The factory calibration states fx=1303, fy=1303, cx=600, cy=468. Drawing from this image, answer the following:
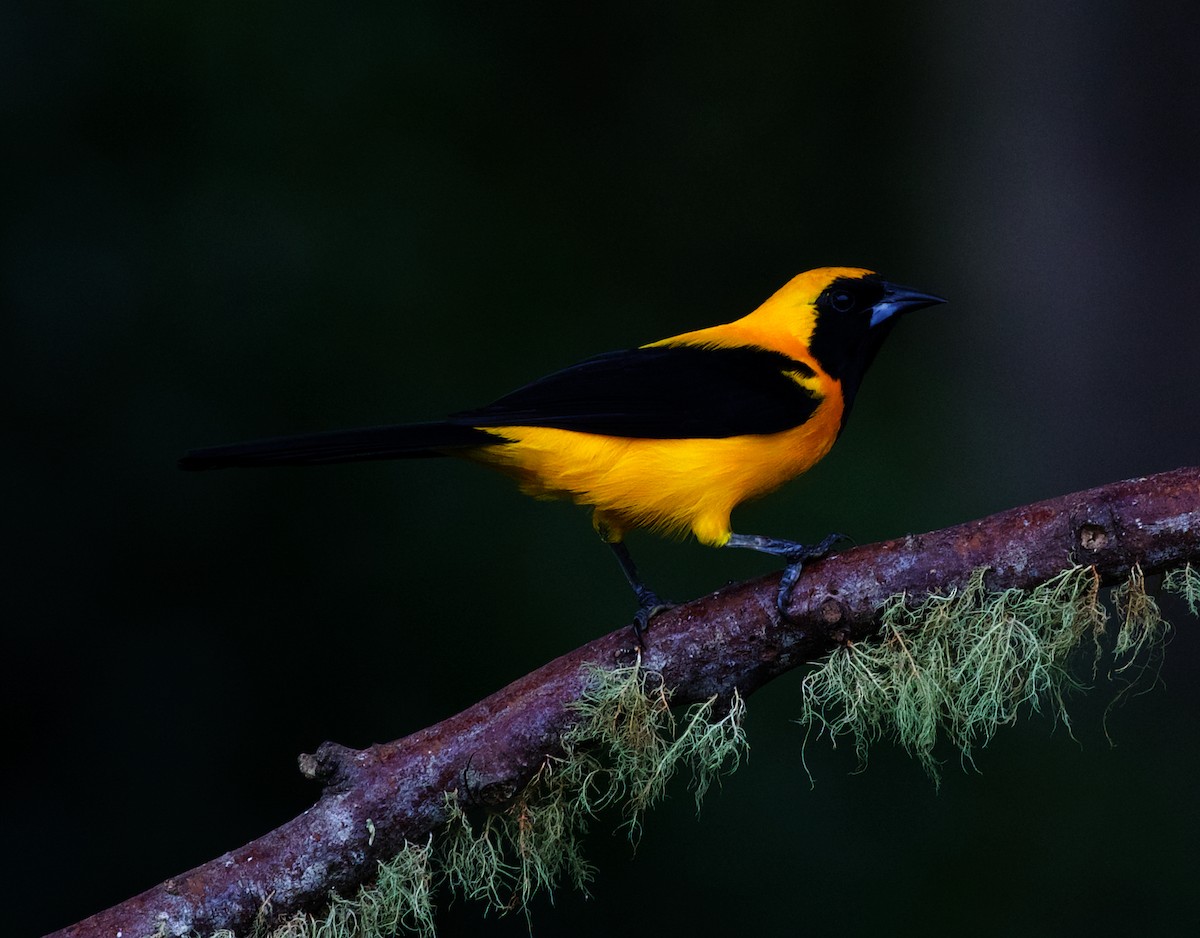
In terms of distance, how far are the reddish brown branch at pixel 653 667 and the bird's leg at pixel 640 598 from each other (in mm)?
27

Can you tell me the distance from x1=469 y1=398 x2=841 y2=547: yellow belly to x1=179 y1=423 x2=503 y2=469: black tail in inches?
5.1

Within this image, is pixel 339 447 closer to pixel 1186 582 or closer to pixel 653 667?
pixel 653 667

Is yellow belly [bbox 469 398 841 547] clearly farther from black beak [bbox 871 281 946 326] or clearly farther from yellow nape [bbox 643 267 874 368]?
black beak [bbox 871 281 946 326]

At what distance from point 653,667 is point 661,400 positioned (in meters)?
0.61

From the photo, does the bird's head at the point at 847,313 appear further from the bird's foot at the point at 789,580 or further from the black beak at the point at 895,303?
the bird's foot at the point at 789,580

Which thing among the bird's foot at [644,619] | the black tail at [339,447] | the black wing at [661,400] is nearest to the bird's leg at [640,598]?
the bird's foot at [644,619]

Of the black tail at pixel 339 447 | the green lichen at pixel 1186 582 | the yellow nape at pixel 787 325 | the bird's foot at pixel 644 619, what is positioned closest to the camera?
the green lichen at pixel 1186 582

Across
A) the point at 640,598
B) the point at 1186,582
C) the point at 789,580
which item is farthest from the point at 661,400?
the point at 1186,582

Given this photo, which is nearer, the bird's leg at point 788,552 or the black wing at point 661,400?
the bird's leg at point 788,552

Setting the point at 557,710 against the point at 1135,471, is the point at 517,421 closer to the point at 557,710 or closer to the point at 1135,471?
the point at 557,710

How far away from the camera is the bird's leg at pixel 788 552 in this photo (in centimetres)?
220

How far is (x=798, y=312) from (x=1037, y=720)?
5.48ft

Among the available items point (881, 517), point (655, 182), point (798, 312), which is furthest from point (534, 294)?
point (798, 312)

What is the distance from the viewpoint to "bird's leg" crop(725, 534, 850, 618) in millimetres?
2199
